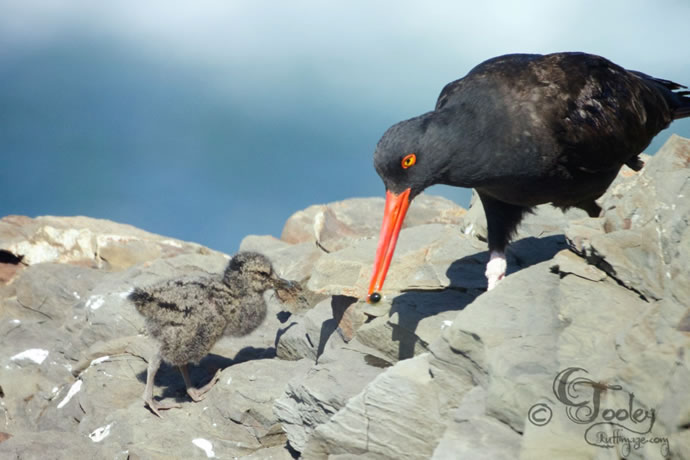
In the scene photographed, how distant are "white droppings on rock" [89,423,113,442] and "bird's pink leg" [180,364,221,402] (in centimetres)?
80

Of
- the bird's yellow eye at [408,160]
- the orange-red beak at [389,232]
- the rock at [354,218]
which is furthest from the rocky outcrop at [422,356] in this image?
the rock at [354,218]

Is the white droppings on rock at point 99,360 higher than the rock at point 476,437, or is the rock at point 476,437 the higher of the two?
the rock at point 476,437

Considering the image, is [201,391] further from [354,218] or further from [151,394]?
[354,218]

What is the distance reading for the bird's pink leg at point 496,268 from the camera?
5.52m

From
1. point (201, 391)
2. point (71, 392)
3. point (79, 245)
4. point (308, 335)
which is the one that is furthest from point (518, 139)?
point (79, 245)

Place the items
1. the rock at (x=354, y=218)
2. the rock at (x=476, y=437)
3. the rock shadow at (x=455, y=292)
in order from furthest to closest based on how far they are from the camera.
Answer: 1. the rock at (x=354, y=218)
2. the rock shadow at (x=455, y=292)
3. the rock at (x=476, y=437)

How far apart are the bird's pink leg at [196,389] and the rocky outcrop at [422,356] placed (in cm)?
9

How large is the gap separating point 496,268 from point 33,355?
595 cm

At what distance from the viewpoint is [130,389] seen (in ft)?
22.2

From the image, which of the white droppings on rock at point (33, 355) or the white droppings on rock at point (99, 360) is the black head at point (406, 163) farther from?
the white droppings on rock at point (33, 355)

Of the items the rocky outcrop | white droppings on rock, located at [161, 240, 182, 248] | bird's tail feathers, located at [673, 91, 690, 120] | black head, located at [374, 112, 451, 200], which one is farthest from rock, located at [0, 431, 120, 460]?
white droppings on rock, located at [161, 240, 182, 248]

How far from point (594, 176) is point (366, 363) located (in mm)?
2462

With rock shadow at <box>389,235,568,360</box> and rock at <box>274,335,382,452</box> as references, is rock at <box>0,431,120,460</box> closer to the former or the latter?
rock at <box>274,335,382,452</box>

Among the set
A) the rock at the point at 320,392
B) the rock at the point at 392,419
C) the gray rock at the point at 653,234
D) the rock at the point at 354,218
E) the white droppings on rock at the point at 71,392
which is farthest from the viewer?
the rock at the point at 354,218
